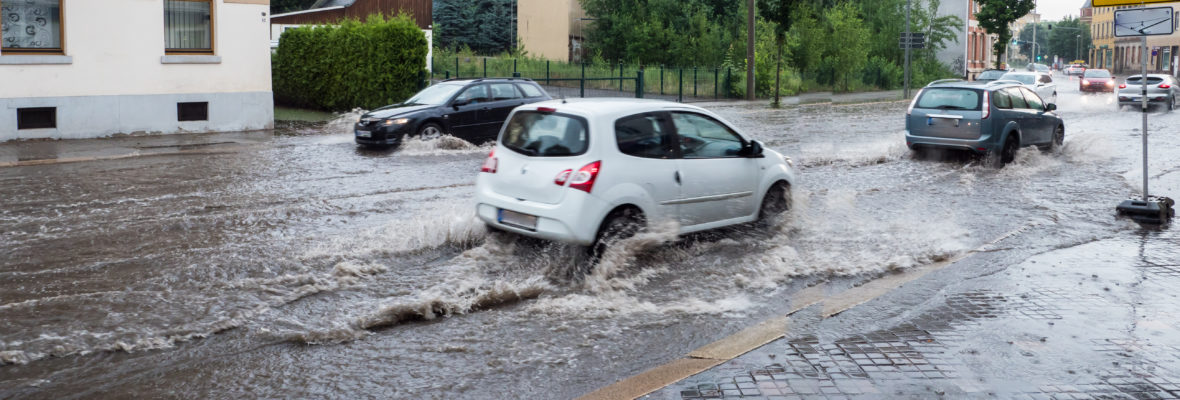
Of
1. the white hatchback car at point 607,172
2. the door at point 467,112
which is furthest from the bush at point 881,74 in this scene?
the white hatchback car at point 607,172

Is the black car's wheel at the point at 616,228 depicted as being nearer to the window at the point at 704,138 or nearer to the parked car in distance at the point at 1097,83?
the window at the point at 704,138

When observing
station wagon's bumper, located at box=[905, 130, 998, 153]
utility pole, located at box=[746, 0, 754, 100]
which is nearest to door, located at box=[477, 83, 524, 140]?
station wagon's bumper, located at box=[905, 130, 998, 153]

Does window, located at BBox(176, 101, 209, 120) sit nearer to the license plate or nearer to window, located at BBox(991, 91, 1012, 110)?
the license plate

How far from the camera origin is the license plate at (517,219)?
8.12m

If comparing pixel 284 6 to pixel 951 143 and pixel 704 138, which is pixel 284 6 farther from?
pixel 704 138

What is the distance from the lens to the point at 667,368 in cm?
566

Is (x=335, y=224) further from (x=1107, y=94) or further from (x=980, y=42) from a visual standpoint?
(x=980, y=42)

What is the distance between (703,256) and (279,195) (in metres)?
5.86

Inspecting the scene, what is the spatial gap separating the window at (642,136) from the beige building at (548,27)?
46.8 metres

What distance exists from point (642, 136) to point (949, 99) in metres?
10.1

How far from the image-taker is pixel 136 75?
64.8 ft

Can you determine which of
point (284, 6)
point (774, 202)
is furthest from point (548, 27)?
Answer: point (774, 202)

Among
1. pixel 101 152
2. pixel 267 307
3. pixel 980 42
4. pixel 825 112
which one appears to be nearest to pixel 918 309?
pixel 267 307

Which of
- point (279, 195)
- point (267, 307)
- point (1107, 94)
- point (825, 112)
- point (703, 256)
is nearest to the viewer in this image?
point (267, 307)
